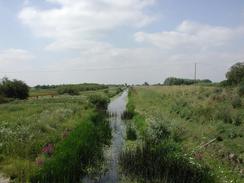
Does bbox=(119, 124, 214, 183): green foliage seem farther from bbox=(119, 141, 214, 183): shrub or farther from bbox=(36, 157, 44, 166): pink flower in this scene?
bbox=(36, 157, 44, 166): pink flower

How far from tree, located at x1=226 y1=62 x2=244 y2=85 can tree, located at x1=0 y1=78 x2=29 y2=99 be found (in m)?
36.2

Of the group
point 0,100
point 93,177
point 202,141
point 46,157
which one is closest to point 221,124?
point 202,141

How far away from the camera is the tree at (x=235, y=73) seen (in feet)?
159

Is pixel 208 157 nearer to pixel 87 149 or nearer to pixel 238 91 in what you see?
pixel 87 149

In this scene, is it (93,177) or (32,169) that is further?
(93,177)

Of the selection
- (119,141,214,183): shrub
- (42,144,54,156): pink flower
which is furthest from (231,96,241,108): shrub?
(42,144,54,156): pink flower

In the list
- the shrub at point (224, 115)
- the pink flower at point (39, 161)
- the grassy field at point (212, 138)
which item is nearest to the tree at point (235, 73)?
the grassy field at point (212, 138)

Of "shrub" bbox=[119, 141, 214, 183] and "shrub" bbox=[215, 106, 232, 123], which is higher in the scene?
"shrub" bbox=[215, 106, 232, 123]

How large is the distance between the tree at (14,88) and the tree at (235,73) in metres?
36.2

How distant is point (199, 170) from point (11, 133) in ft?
30.2

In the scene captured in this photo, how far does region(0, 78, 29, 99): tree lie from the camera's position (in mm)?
57406

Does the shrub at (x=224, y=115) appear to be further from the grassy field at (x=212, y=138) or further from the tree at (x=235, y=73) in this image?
the tree at (x=235, y=73)

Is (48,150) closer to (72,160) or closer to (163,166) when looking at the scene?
(72,160)

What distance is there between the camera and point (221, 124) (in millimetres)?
17078
